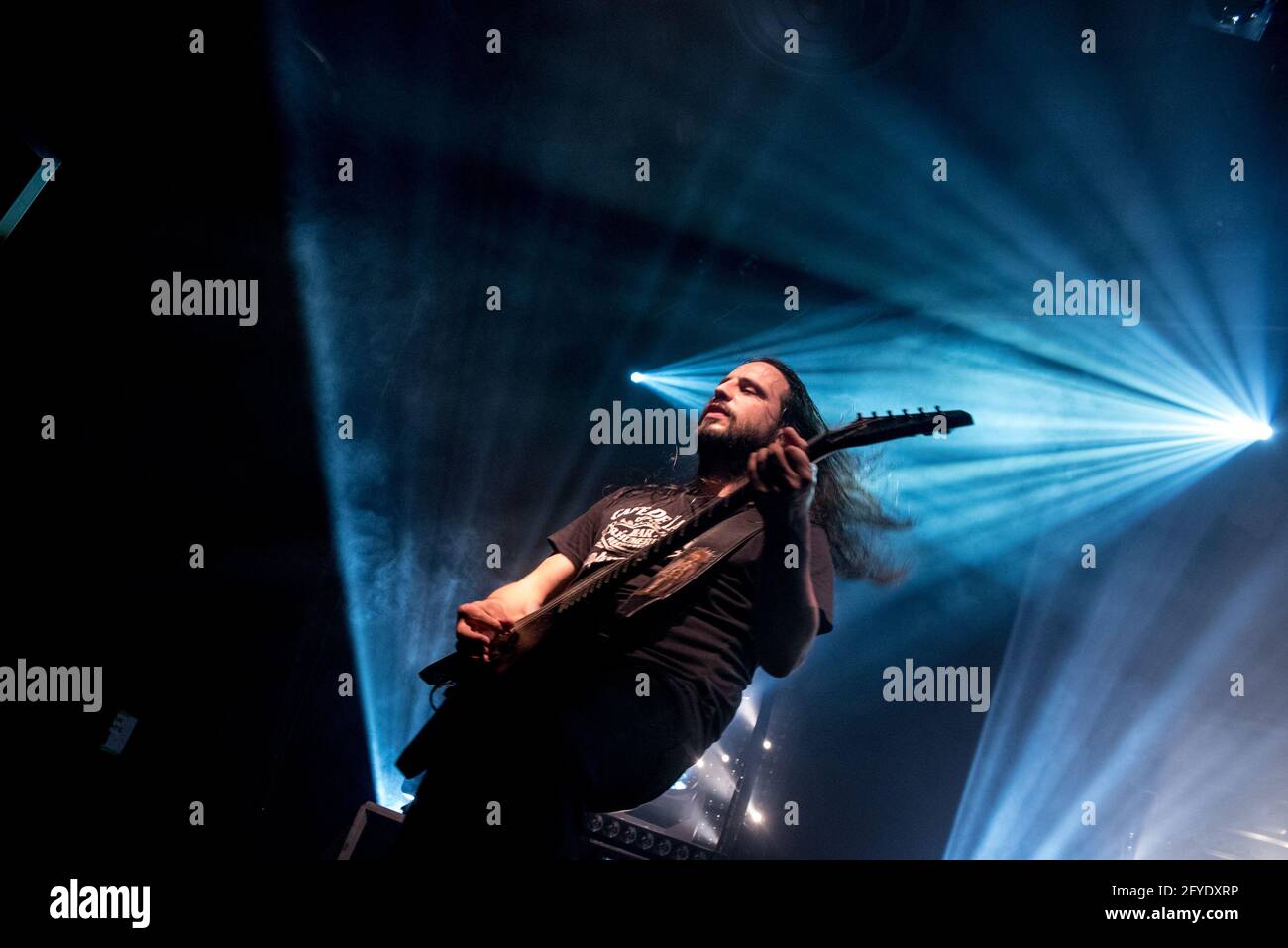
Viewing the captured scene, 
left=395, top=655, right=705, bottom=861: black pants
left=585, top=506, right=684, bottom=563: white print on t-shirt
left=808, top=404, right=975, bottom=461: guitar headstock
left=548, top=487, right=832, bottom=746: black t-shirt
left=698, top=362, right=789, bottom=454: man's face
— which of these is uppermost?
left=698, top=362, right=789, bottom=454: man's face

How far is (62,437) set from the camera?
360 cm

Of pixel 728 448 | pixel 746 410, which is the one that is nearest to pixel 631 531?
pixel 728 448

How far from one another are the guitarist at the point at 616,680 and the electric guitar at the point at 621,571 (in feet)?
0.11

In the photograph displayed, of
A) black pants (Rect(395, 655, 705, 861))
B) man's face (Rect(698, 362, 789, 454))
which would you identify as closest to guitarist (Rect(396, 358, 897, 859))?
black pants (Rect(395, 655, 705, 861))

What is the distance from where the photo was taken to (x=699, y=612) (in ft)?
7.38

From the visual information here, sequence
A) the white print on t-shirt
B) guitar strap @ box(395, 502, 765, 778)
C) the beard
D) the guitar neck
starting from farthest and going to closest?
the beard → the white print on t-shirt → the guitar neck → guitar strap @ box(395, 502, 765, 778)

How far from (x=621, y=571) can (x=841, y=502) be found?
5.05 ft

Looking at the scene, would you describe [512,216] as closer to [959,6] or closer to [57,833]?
[959,6]

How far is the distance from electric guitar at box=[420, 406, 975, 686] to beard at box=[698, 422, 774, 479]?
56 centimetres

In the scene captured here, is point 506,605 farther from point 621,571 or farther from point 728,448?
point 728,448

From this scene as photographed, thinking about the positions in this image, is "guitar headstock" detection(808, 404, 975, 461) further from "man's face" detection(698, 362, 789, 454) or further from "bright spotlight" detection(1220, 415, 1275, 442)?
→ "bright spotlight" detection(1220, 415, 1275, 442)

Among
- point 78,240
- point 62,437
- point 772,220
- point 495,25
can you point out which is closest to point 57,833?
point 62,437

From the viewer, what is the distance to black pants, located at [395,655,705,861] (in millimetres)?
1653

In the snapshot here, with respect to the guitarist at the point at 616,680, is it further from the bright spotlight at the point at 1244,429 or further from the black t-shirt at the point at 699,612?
the bright spotlight at the point at 1244,429
